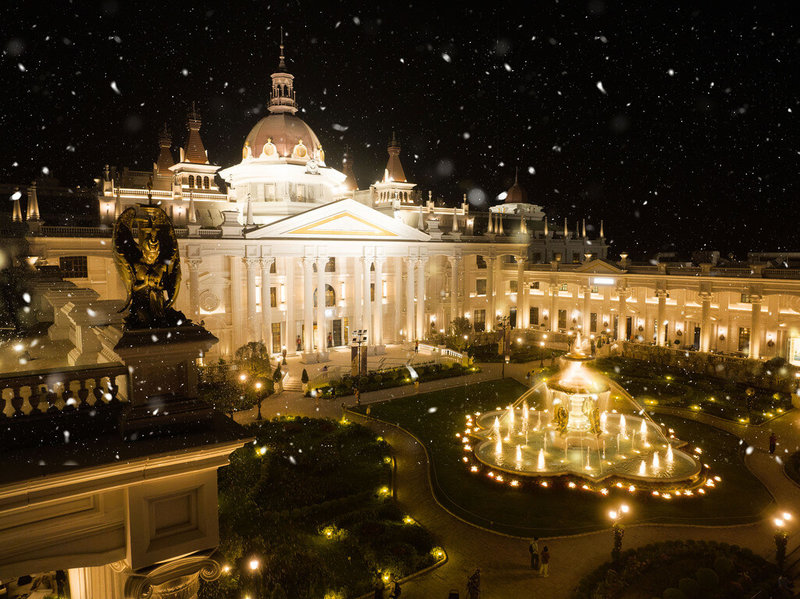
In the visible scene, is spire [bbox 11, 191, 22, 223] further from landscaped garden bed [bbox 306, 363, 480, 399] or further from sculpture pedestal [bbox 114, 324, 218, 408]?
sculpture pedestal [bbox 114, 324, 218, 408]

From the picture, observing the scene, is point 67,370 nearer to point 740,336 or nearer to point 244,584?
point 244,584

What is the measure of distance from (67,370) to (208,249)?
35.2m

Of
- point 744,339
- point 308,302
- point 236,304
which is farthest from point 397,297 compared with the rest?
point 744,339

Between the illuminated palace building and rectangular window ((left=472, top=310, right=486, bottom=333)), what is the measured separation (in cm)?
13

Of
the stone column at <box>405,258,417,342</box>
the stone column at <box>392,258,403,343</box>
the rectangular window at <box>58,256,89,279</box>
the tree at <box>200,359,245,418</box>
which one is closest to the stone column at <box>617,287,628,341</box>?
the stone column at <box>405,258,417,342</box>

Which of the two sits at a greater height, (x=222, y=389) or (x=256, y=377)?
(x=256, y=377)

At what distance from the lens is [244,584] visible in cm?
1084

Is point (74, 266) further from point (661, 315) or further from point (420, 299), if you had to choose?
point (661, 315)

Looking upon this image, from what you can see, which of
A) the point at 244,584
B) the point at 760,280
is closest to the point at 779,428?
the point at 760,280

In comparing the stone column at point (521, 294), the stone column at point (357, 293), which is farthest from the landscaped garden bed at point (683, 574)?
the stone column at point (521, 294)

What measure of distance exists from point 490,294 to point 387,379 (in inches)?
917

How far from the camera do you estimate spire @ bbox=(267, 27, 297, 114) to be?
1901 inches

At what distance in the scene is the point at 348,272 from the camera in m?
47.6

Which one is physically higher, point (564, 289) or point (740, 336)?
point (564, 289)
